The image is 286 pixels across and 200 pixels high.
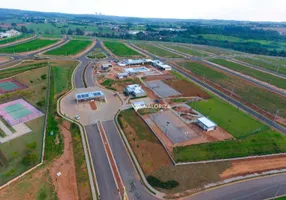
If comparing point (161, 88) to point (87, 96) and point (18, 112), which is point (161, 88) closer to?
point (87, 96)

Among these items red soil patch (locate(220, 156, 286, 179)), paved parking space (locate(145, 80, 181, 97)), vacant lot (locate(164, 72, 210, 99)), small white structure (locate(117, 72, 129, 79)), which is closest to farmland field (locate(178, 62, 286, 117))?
vacant lot (locate(164, 72, 210, 99))

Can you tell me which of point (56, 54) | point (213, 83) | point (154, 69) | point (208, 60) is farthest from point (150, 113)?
point (56, 54)

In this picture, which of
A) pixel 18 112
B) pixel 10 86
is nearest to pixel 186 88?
pixel 18 112

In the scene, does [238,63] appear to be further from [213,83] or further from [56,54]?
[56,54]

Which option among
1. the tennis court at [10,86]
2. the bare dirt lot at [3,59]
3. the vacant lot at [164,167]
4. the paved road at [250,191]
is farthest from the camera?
the bare dirt lot at [3,59]

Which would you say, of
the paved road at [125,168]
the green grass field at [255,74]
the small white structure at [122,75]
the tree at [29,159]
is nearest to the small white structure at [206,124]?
the paved road at [125,168]

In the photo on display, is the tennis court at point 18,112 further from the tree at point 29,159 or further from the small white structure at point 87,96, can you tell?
the tree at point 29,159

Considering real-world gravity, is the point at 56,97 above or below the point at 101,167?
above
